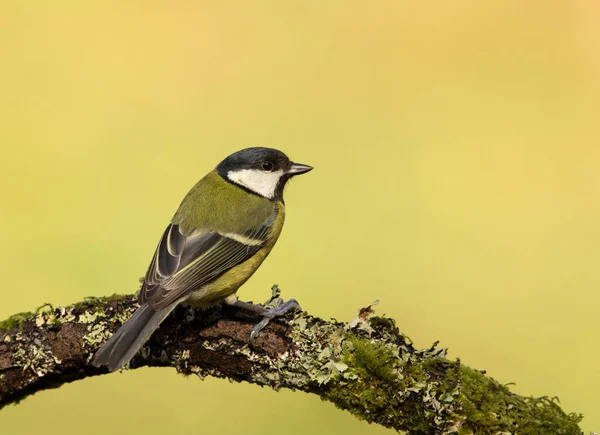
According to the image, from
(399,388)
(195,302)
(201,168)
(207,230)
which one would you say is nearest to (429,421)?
(399,388)

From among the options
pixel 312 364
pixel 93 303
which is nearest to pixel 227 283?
pixel 93 303

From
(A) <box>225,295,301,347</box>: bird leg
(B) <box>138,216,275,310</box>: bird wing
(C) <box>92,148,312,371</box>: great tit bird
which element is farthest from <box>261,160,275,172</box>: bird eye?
(A) <box>225,295,301,347</box>: bird leg

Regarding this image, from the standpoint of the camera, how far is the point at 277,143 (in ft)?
14.1

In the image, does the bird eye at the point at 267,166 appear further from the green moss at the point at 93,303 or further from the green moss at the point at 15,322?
the green moss at the point at 15,322

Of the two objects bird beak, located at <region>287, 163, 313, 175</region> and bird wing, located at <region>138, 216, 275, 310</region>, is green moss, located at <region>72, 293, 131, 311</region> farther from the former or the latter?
bird beak, located at <region>287, 163, 313, 175</region>

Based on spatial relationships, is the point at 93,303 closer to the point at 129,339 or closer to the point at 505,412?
the point at 129,339

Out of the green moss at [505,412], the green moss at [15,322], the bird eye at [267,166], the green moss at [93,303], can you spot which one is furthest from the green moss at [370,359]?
the bird eye at [267,166]

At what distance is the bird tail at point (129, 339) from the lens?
1.95 m

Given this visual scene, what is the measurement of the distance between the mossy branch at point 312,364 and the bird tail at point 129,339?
0.31 ft

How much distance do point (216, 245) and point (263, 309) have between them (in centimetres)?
39

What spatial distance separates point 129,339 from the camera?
1992mm

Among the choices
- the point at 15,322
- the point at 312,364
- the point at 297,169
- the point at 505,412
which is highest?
the point at 297,169

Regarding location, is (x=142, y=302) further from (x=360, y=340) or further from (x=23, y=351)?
(x=360, y=340)

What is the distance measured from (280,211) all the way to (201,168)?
147 cm
